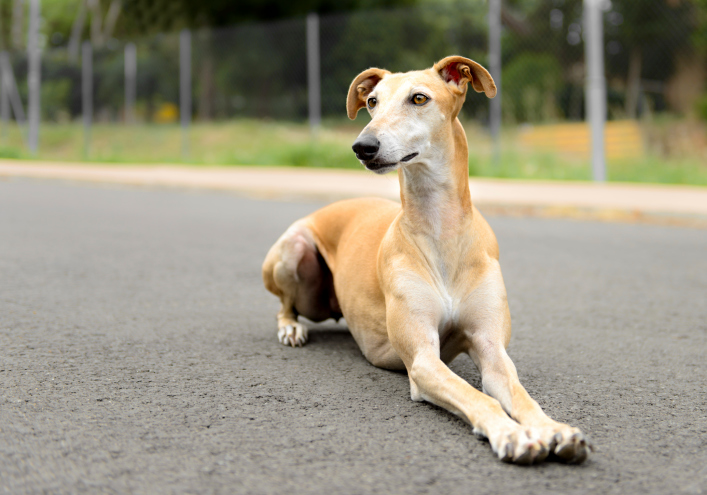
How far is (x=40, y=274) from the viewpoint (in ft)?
18.0

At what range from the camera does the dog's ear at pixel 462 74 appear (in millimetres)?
3312

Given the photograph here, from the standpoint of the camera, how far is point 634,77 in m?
18.2

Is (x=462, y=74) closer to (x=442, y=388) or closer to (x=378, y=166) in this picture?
(x=378, y=166)

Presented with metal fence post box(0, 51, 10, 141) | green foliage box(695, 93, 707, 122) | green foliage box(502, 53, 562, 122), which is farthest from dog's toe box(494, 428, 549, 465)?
metal fence post box(0, 51, 10, 141)

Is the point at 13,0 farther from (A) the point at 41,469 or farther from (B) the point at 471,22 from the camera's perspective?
(A) the point at 41,469

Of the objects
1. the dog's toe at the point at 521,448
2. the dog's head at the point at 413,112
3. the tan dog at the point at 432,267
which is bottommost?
the dog's toe at the point at 521,448

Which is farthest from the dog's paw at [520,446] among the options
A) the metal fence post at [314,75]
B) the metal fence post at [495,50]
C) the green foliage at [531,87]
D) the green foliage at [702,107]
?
the green foliage at [702,107]

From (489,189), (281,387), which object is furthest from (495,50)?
(281,387)

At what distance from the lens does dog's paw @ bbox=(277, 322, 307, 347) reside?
388 cm

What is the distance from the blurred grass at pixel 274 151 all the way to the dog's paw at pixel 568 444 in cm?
1102

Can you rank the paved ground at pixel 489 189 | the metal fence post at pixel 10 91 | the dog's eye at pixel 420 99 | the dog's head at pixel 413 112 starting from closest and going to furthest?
1. the dog's head at pixel 413 112
2. the dog's eye at pixel 420 99
3. the paved ground at pixel 489 189
4. the metal fence post at pixel 10 91

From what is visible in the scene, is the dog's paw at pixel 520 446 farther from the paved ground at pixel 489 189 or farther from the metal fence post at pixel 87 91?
the metal fence post at pixel 87 91

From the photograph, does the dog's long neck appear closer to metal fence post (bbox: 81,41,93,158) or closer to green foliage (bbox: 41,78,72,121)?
metal fence post (bbox: 81,41,93,158)

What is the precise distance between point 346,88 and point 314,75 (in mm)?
1526
